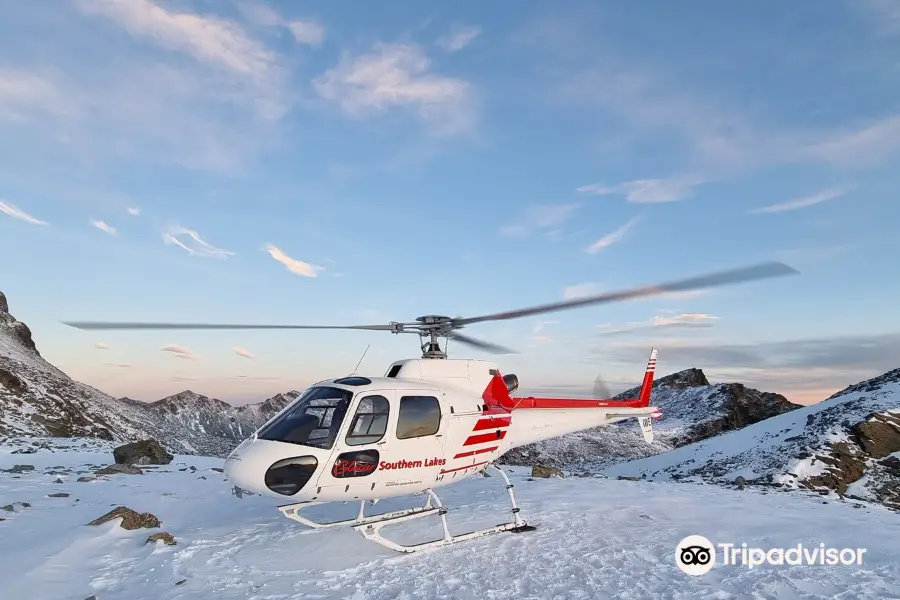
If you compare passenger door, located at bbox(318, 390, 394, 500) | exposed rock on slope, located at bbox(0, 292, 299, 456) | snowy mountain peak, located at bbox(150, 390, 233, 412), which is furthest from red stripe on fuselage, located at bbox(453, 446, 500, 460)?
snowy mountain peak, located at bbox(150, 390, 233, 412)

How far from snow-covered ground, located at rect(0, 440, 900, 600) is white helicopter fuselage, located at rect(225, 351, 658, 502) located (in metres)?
1.19

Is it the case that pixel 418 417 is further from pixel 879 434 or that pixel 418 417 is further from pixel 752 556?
pixel 879 434

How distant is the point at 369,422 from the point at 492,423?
9.34 feet

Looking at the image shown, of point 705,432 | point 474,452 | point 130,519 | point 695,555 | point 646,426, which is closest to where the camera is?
point 695,555

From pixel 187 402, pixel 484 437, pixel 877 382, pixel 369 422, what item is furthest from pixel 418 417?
pixel 187 402

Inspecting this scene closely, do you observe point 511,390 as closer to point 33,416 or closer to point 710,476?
point 710,476

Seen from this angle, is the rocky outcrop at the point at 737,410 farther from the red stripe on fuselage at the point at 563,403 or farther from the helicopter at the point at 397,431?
the helicopter at the point at 397,431

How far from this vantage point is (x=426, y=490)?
32.4ft

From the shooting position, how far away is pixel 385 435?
8.95 m

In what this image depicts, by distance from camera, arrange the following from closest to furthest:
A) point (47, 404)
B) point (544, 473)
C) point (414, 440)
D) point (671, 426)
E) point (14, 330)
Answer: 1. point (414, 440)
2. point (544, 473)
3. point (47, 404)
4. point (671, 426)
5. point (14, 330)

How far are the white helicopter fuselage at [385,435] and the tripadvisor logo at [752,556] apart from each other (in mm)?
3841

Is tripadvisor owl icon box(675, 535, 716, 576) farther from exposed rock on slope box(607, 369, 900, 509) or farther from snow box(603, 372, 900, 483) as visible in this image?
snow box(603, 372, 900, 483)

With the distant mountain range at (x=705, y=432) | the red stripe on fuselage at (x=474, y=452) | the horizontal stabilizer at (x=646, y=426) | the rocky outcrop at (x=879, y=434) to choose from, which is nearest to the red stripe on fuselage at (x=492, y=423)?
the red stripe on fuselage at (x=474, y=452)

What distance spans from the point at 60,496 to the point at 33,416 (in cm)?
3067
